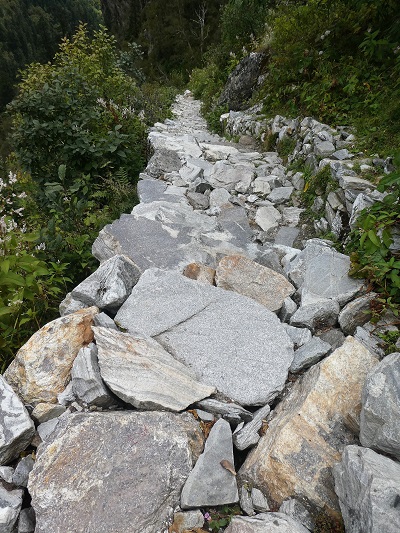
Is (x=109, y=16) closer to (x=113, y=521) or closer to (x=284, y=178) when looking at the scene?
(x=284, y=178)

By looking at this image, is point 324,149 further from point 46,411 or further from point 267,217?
point 46,411

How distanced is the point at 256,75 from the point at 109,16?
53190 millimetres

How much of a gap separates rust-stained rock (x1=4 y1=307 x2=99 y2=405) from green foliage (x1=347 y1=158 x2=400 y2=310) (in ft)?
8.44

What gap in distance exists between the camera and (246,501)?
87.9 inches

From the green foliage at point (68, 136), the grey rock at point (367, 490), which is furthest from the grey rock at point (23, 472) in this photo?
the green foliage at point (68, 136)

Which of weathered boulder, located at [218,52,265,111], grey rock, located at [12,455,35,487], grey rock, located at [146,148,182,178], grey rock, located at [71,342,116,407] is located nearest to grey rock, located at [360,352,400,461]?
grey rock, located at [71,342,116,407]

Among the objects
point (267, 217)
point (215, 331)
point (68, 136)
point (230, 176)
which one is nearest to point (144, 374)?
point (215, 331)

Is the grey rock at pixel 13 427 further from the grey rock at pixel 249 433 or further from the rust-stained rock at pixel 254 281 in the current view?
the rust-stained rock at pixel 254 281

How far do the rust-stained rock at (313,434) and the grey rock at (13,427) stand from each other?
146 cm

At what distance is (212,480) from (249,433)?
432mm

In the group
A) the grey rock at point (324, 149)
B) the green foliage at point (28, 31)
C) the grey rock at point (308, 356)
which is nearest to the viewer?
the grey rock at point (308, 356)

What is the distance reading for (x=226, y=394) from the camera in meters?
2.77

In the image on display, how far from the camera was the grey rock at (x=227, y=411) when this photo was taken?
103 inches

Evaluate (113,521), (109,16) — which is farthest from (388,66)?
(109,16)
